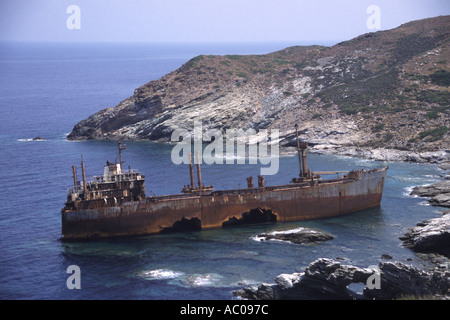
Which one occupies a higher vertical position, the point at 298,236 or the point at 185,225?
the point at 185,225

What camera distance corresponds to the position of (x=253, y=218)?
204 ft

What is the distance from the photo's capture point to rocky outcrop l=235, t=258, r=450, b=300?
125 ft

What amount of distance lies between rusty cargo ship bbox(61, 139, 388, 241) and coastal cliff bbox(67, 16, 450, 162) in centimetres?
2546

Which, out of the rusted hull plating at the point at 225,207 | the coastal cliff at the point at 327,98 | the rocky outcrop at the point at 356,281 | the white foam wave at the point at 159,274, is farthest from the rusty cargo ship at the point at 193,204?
the coastal cliff at the point at 327,98

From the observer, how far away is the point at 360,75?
395ft

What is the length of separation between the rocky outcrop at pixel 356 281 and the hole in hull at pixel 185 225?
20.8m

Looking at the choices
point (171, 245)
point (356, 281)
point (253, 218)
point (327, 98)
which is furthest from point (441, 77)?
point (356, 281)

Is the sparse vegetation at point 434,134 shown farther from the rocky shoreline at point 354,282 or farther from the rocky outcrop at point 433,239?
the rocky shoreline at point 354,282

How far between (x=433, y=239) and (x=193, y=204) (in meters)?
22.6

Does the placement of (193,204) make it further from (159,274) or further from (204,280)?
(204,280)

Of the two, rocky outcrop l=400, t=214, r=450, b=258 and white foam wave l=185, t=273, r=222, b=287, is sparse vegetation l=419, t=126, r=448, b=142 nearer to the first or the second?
rocky outcrop l=400, t=214, r=450, b=258

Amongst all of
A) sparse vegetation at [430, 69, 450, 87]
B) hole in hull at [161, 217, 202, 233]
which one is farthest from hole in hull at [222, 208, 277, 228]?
sparse vegetation at [430, 69, 450, 87]

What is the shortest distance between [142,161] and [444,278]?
5875 cm
